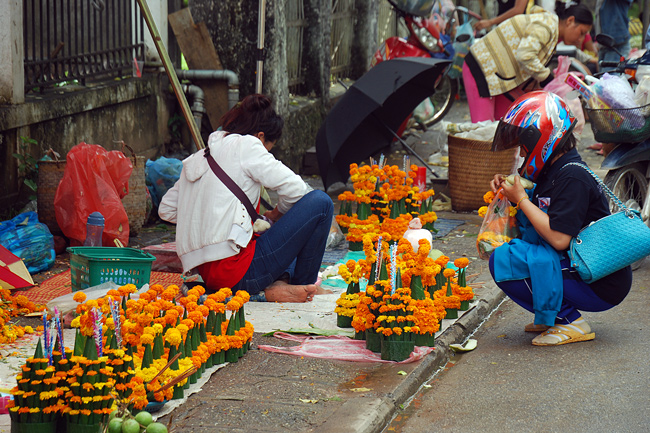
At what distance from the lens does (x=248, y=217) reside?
4.91 metres

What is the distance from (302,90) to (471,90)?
273cm

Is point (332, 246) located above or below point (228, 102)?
below

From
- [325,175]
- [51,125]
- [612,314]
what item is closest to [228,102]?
[325,175]

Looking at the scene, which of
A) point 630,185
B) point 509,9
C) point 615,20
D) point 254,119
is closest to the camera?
point 254,119

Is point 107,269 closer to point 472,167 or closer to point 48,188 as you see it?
point 48,188

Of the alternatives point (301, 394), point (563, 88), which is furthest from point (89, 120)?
point (563, 88)

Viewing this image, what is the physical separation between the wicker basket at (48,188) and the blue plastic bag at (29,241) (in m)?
0.35

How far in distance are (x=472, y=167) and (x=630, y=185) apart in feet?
5.08

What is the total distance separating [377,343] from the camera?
424 cm

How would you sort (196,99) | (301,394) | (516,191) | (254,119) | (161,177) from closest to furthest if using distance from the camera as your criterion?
(301,394) → (516,191) → (254,119) → (161,177) → (196,99)

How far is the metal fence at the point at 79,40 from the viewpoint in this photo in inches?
267

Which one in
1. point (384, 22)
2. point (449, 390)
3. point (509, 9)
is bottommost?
point (449, 390)

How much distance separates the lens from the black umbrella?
7535 millimetres

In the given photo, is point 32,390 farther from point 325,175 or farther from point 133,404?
point 325,175
